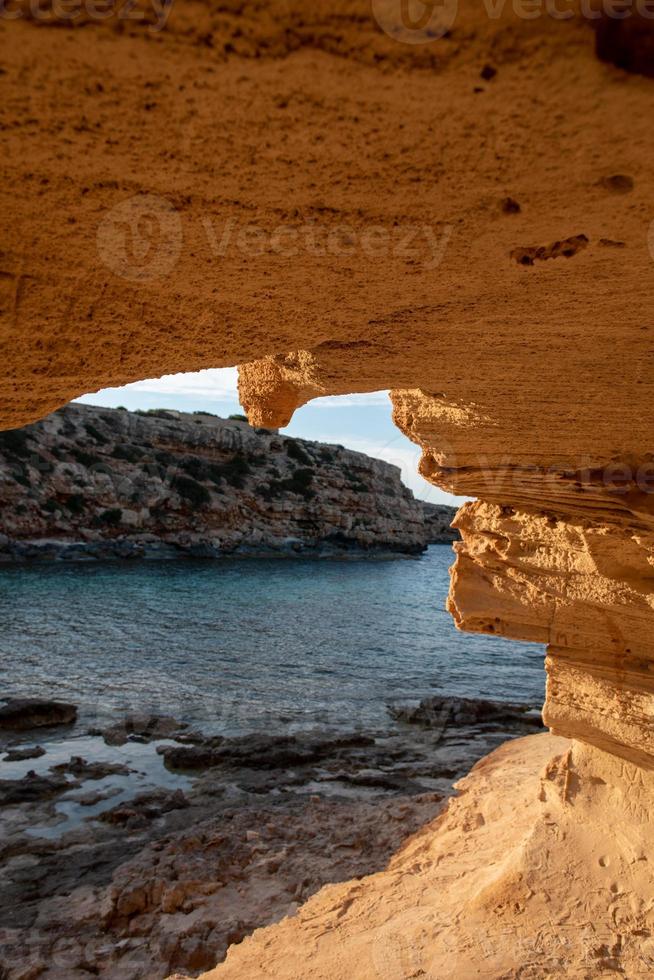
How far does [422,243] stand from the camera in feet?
7.28

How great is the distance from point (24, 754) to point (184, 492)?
35890mm

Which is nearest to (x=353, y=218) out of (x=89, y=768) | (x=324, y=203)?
(x=324, y=203)

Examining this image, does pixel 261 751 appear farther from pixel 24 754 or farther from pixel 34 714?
pixel 34 714

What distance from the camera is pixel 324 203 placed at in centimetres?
197

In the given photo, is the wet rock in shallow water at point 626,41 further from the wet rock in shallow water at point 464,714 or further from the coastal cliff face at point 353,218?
the wet rock in shallow water at point 464,714

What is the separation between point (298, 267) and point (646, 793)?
5916 mm

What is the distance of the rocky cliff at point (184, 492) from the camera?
41469 mm

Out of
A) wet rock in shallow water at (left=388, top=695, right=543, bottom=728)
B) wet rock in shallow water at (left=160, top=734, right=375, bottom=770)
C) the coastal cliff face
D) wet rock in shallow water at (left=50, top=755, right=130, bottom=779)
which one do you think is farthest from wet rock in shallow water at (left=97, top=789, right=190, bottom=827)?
wet rock in shallow water at (left=388, top=695, right=543, bottom=728)

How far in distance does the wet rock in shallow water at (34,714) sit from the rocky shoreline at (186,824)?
0.14 metres

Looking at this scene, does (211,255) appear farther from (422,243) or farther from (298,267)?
(422,243)

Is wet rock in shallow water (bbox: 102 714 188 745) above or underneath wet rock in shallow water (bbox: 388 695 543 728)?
underneath

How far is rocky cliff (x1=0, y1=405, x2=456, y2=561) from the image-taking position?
136ft

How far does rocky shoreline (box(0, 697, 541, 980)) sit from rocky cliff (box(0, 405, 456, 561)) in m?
29.3

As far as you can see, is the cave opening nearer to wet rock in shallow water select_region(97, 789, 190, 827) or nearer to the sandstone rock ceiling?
wet rock in shallow water select_region(97, 789, 190, 827)
